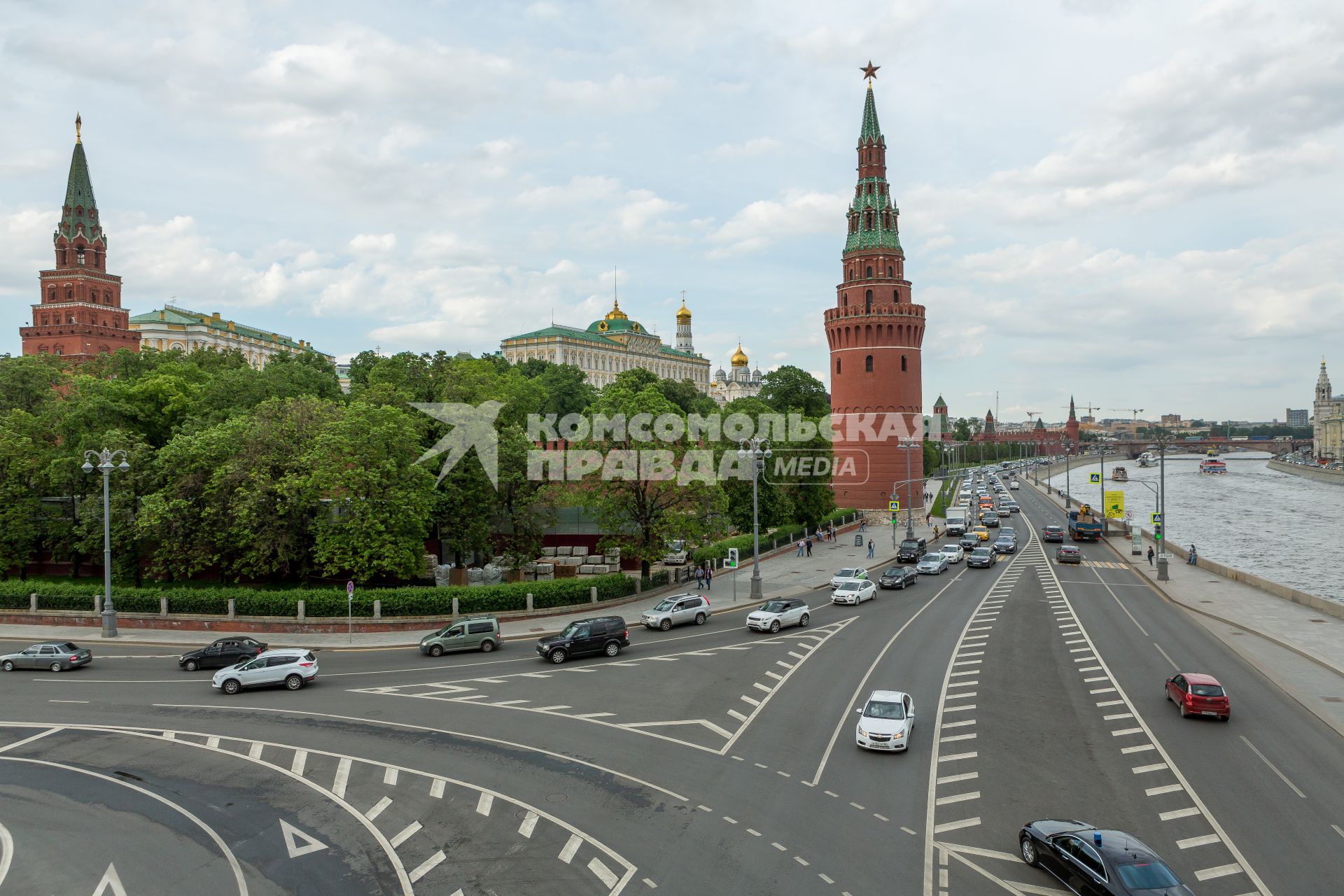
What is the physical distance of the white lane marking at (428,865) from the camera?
559 inches

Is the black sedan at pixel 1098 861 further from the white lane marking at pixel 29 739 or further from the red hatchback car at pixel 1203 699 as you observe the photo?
the white lane marking at pixel 29 739

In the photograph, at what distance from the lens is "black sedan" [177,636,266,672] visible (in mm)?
28891

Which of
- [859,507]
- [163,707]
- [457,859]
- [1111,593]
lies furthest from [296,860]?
[859,507]

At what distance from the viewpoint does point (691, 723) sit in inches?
873

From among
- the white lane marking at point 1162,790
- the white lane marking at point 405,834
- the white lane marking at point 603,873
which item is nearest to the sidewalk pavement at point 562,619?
the white lane marking at point 405,834

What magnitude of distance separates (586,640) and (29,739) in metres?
16.3

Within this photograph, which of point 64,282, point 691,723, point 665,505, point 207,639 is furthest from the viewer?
point 64,282

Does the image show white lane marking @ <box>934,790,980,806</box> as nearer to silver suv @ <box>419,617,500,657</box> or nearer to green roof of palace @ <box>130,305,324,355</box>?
silver suv @ <box>419,617,500,657</box>

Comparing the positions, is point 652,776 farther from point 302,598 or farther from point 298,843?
point 302,598

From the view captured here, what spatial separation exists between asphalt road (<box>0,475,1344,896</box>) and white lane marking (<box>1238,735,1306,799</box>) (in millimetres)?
89

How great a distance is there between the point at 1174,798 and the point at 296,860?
17.6 m

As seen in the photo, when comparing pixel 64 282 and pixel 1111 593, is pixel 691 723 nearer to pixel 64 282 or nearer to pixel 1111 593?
pixel 1111 593

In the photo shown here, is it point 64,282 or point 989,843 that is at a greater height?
point 64,282

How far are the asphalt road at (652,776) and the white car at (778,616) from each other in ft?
11.6
